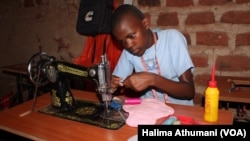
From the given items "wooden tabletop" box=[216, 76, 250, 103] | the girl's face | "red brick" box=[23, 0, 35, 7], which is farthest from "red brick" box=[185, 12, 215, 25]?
"red brick" box=[23, 0, 35, 7]

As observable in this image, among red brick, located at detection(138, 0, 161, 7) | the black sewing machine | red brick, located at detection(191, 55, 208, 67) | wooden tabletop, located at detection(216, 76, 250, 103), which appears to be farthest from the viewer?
red brick, located at detection(138, 0, 161, 7)

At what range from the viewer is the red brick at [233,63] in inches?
89.6

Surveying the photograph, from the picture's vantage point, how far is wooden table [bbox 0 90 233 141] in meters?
1.21

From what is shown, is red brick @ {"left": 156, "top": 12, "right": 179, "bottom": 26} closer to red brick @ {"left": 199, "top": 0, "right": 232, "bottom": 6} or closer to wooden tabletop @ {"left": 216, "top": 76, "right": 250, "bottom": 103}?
red brick @ {"left": 199, "top": 0, "right": 232, "bottom": 6}

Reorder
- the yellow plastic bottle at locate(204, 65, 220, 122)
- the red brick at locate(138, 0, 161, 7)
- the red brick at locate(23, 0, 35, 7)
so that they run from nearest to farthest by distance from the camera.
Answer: the yellow plastic bottle at locate(204, 65, 220, 122)
the red brick at locate(138, 0, 161, 7)
the red brick at locate(23, 0, 35, 7)

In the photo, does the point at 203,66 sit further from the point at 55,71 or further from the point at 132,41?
the point at 55,71

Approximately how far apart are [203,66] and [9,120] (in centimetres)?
178

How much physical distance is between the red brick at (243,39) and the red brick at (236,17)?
112mm

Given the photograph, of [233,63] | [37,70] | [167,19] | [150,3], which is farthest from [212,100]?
[150,3]

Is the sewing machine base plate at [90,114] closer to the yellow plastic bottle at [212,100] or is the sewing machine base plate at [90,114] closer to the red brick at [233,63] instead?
the yellow plastic bottle at [212,100]

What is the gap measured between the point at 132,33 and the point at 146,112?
49 cm

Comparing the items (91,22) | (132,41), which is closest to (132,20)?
(132,41)

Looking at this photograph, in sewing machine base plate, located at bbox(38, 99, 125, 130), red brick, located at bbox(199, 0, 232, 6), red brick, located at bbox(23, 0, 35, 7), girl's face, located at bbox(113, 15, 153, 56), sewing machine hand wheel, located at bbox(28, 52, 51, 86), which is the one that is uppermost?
red brick, located at bbox(23, 0, 35, 7)

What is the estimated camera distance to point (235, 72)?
233cm
